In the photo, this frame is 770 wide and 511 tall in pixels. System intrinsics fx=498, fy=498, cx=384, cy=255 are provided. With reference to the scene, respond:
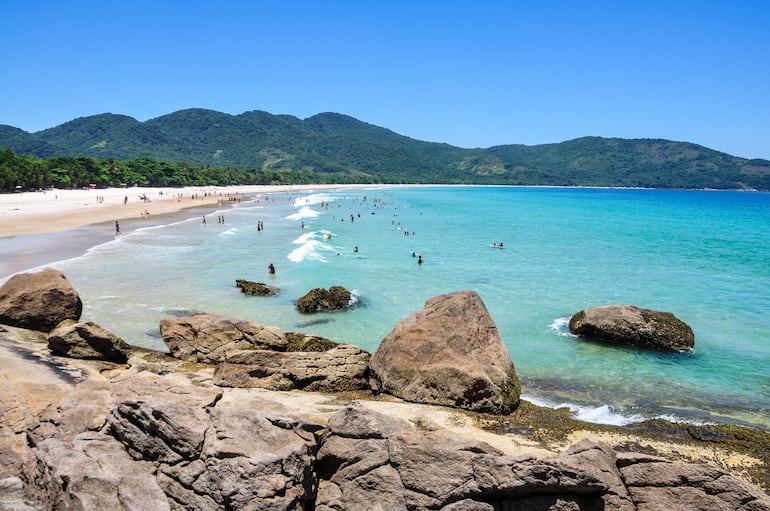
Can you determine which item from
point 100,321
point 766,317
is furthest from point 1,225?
point 766,317

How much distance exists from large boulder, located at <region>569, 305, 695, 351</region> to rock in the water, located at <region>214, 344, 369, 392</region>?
10.6 metres

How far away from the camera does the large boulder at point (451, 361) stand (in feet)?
40.1

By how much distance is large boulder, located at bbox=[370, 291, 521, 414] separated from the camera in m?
12.2

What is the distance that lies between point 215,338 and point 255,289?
38.5ft

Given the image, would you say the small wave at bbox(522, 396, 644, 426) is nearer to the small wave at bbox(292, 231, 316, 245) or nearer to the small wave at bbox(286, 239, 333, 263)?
the small wave at bbox(286, 239, 333, 263)

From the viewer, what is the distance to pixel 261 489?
6.42 m

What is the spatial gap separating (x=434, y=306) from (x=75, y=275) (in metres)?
24.9

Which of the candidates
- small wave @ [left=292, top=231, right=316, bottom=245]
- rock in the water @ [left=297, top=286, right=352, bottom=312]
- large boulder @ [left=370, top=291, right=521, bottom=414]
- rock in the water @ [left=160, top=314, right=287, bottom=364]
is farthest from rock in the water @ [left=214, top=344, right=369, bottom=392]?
small wave @ [left=292, top=231, right=316, bottom=245]

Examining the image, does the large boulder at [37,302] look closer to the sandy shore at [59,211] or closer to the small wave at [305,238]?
the small wave at [305,238]

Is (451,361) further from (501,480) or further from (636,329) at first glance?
(636,329)

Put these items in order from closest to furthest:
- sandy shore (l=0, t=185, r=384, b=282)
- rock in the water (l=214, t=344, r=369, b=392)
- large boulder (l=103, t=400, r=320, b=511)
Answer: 1. large boulder (l=103, t=400, r=320, b=511)
2. rock in the water (l=214, t=344, r=369, b=392)
3. sandy shore (l=0, t=185, r=384, b=282)

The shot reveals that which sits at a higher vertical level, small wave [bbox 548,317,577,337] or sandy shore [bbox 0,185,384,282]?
sandy shore [bbox 0,185,384,282]

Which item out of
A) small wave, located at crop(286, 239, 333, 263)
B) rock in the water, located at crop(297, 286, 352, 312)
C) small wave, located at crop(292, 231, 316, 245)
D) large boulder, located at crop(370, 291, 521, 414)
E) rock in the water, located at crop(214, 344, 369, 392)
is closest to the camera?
large boulder, located at crop(370, 291, 521, 414)

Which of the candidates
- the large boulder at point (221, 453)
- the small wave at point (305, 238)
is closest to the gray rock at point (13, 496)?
the large boulder at point (221, 453)
